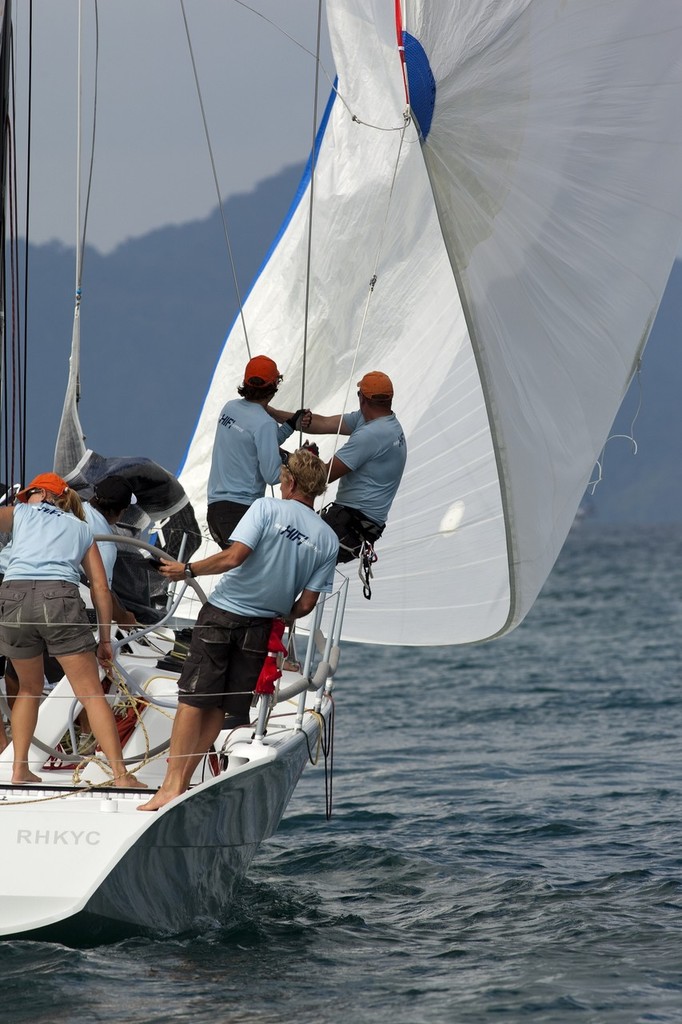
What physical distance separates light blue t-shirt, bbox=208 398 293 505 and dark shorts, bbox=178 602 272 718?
1336mm

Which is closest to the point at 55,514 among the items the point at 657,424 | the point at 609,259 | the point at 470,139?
→ the point at 470,139

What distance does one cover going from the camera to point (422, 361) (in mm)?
9008

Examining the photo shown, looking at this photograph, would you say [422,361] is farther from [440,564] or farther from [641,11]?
[641,11]

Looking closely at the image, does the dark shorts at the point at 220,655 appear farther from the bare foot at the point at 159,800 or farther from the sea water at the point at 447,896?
the sea water at the point at 447,896

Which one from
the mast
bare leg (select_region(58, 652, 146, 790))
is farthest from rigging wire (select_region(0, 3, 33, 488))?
bare leg (select_region(58, 652, 146, 790))

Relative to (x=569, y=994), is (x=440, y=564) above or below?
above

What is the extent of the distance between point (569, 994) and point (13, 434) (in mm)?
4616

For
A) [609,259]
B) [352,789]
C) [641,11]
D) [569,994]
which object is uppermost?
[641,11]

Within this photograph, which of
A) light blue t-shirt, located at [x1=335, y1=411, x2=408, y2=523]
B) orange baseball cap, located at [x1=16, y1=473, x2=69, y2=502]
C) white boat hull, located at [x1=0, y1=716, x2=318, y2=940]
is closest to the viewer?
white boat hull, located at [x1=0, y1=716, x2=318, y2=940]

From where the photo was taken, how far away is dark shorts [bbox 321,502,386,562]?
7.56 metres

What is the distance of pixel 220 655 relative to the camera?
582cm

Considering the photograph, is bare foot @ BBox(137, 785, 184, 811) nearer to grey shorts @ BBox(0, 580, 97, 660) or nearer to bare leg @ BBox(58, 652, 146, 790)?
bare leg @ BBox(58, 652, 146, 790)

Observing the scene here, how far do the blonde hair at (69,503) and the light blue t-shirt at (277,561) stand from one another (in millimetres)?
756

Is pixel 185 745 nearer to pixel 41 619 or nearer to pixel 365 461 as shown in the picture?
pixel 41 619
